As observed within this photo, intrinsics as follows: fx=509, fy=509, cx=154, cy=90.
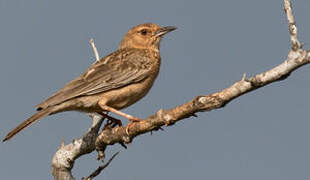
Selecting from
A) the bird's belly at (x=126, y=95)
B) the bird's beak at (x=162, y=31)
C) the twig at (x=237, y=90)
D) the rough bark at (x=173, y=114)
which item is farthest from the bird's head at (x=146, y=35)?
the twig at (x=237, y=90)

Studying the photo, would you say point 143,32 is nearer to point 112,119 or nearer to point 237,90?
point 112,119

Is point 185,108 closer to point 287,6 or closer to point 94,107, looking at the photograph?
point 287,6

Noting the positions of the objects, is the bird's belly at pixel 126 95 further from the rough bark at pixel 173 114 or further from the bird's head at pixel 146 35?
the bird's head at pixel 146 35

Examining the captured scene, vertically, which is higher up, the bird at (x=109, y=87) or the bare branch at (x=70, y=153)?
the bird at (x=109, y=87)

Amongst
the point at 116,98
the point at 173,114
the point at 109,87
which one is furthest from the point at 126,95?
the point at 173,114

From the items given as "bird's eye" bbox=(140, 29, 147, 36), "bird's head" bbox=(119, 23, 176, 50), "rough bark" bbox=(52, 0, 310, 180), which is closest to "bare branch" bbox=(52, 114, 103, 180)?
"rough bark" bbox=(52, 0, 310, 180)

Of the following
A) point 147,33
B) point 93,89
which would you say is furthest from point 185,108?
point 147,33
